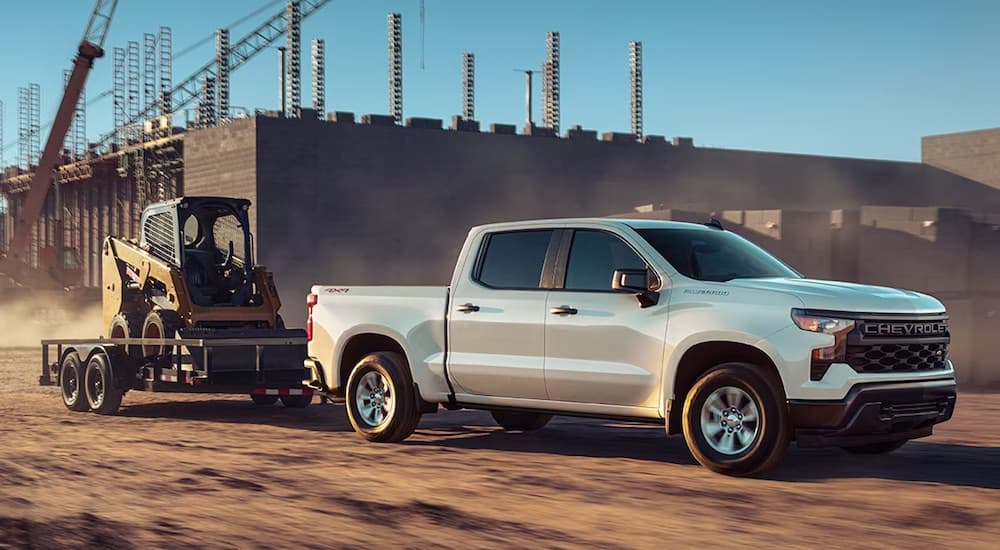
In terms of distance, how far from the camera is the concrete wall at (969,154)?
58.9 m

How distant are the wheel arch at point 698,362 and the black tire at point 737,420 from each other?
0.52 feet

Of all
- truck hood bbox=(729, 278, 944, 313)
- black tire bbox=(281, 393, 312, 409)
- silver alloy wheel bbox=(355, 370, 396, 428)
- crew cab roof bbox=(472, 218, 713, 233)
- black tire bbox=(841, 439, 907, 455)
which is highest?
crew cab roof bbox=(472, 218, 713, 233)

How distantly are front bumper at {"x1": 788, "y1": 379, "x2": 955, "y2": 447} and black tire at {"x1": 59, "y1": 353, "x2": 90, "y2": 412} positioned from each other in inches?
435

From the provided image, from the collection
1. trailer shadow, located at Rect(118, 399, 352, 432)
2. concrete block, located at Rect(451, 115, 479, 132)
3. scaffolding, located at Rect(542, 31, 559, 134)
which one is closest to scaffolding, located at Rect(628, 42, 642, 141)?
scaffolding, located at Rect(542, 31, 559, 134)

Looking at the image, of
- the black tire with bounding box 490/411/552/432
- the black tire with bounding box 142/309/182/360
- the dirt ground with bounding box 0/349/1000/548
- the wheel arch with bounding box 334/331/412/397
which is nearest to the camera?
the dirt ground with bounding box 0/349/1000/548

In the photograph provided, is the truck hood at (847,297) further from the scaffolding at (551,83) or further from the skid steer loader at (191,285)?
the scaffolding at (551,83)

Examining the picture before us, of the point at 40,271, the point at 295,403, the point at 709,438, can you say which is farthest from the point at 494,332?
the point at 40,271

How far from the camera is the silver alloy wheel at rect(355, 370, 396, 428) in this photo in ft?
38.3

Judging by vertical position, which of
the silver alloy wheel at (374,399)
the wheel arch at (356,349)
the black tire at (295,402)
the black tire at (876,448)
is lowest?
the black tire at (295,402)

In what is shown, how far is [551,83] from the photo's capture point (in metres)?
59.6

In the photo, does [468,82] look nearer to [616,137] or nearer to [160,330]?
[616,137]

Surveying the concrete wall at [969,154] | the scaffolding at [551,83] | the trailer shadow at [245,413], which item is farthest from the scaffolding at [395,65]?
the trailer shadow at [245,413]

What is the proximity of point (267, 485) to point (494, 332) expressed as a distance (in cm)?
244

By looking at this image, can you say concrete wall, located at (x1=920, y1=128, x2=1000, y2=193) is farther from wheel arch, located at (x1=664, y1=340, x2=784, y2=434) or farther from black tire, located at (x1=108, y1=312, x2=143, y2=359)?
wheel arch, located at (x1=664, y1=340, x2=784, y2=434)
